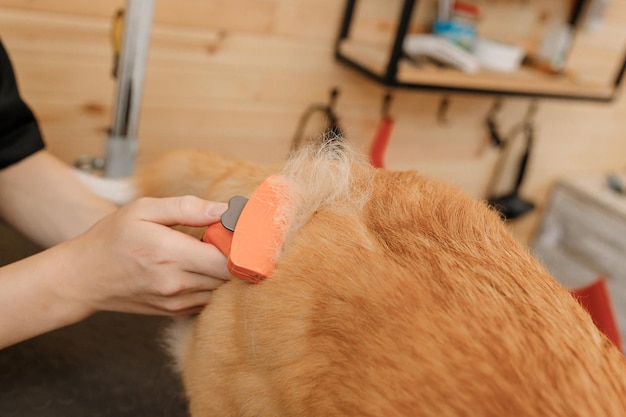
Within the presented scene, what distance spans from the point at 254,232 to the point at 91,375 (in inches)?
14.3

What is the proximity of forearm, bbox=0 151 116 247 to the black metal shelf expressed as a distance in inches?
30.1

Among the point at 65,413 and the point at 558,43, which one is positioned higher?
the point at 558,43

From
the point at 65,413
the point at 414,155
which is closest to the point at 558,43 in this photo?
the point at 414,155

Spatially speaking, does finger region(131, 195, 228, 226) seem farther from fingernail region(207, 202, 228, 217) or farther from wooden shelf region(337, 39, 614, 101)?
wooden shelf region(337, 39, 614, 101)

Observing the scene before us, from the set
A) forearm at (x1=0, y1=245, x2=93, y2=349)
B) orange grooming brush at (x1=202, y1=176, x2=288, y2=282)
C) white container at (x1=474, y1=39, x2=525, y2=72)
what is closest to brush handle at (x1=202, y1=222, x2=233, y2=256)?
orange grooming brush at (x1=202, y1=176, x2=288, y2=282)

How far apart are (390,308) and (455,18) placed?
4.28ft

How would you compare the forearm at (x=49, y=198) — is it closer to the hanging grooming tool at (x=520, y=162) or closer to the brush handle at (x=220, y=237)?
the brush handle at (x=220, y=237)

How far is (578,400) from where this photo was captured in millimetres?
390

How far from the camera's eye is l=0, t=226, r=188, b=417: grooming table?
2.21 feet

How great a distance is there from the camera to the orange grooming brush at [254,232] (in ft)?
1.70

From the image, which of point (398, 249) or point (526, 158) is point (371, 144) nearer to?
point (526, 158)

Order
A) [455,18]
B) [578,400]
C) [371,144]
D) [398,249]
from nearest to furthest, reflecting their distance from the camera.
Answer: [578,400] < [398,249] < [455,18] < [371,144]

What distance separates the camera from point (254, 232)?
531 millimetres

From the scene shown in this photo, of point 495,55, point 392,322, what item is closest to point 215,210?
point 392,322
